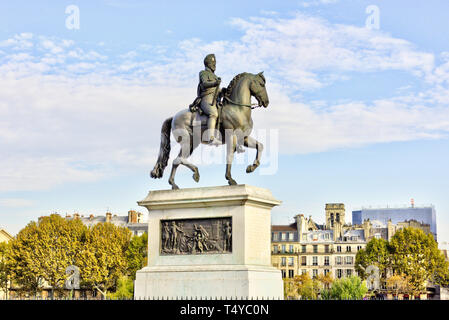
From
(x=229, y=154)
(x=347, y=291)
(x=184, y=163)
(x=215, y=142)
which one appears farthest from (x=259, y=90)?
(x=347, y=291)

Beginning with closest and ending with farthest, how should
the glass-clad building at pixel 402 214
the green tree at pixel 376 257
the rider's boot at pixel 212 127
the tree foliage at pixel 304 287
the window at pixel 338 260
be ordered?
1. the rider's boot at pixel 212 127
2. the green tree at pixel 376 257
3. the tree foliage at pixel 304 287
4. the window at pixel 338 260
5. the glass-clad building at pixel 402 214

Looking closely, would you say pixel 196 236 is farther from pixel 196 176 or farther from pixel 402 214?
pixel 402 214

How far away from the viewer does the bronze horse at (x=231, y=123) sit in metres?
18.2

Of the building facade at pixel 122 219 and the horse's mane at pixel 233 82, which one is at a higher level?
the building facade at pixel 122 219

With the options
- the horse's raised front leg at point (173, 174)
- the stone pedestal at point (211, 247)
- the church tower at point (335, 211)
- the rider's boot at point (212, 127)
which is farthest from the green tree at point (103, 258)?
the church tower at point (335, 211)

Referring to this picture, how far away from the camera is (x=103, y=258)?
61.2 meters

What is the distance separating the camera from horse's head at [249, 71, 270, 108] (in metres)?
18.5

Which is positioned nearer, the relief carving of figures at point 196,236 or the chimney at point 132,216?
the relief carving of figures at point 196,236

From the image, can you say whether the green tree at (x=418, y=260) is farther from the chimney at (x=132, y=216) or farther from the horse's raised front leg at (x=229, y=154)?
the horse's raised front leg at (x=229, y=154)

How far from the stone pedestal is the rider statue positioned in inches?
72.0

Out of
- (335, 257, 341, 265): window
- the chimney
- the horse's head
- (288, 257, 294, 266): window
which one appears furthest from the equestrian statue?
the chimney

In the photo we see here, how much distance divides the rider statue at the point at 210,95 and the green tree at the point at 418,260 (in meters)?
52.8
